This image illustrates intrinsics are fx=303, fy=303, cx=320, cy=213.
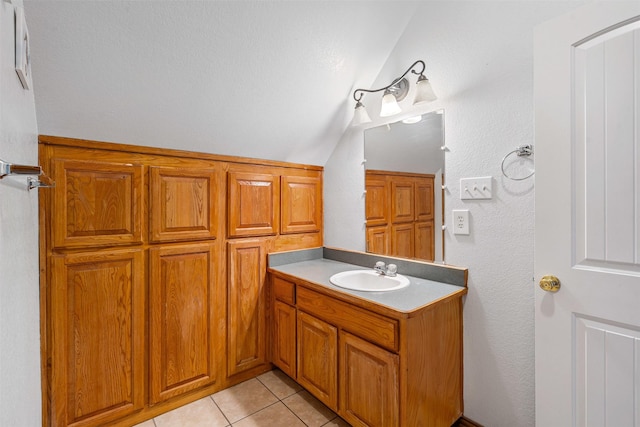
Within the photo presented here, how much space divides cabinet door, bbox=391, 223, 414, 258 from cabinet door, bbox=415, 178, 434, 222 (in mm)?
113

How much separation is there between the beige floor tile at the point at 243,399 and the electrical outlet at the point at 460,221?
4.90 ft

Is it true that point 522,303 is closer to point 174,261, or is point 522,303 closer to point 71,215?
point 174,261

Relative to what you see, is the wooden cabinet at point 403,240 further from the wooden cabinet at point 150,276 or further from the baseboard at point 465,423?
the baseboard at point 465,423

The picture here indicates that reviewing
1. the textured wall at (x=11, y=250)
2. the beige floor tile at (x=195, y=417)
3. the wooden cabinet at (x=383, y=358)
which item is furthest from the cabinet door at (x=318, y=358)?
the textured wall at (x=11, y=250)

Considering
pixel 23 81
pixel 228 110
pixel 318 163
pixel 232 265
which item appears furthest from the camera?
pixel 318 163

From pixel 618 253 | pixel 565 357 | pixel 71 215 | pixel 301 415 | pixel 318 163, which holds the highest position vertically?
pixel 318 163

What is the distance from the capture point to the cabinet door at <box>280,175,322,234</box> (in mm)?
2240

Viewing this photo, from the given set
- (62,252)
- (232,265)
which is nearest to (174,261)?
(232,265)

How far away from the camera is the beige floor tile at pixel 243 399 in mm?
1765

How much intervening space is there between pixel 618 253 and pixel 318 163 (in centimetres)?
180

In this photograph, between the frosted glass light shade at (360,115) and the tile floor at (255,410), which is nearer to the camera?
the tile floor at (255,410)

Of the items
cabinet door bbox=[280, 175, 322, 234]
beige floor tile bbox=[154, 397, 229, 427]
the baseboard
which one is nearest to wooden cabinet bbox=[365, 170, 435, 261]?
cabinet door bbox=[280, 175, 322, 234]

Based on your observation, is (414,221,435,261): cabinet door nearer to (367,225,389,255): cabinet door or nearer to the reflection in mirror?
the reflection in mirror

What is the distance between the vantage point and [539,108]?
120 cm
